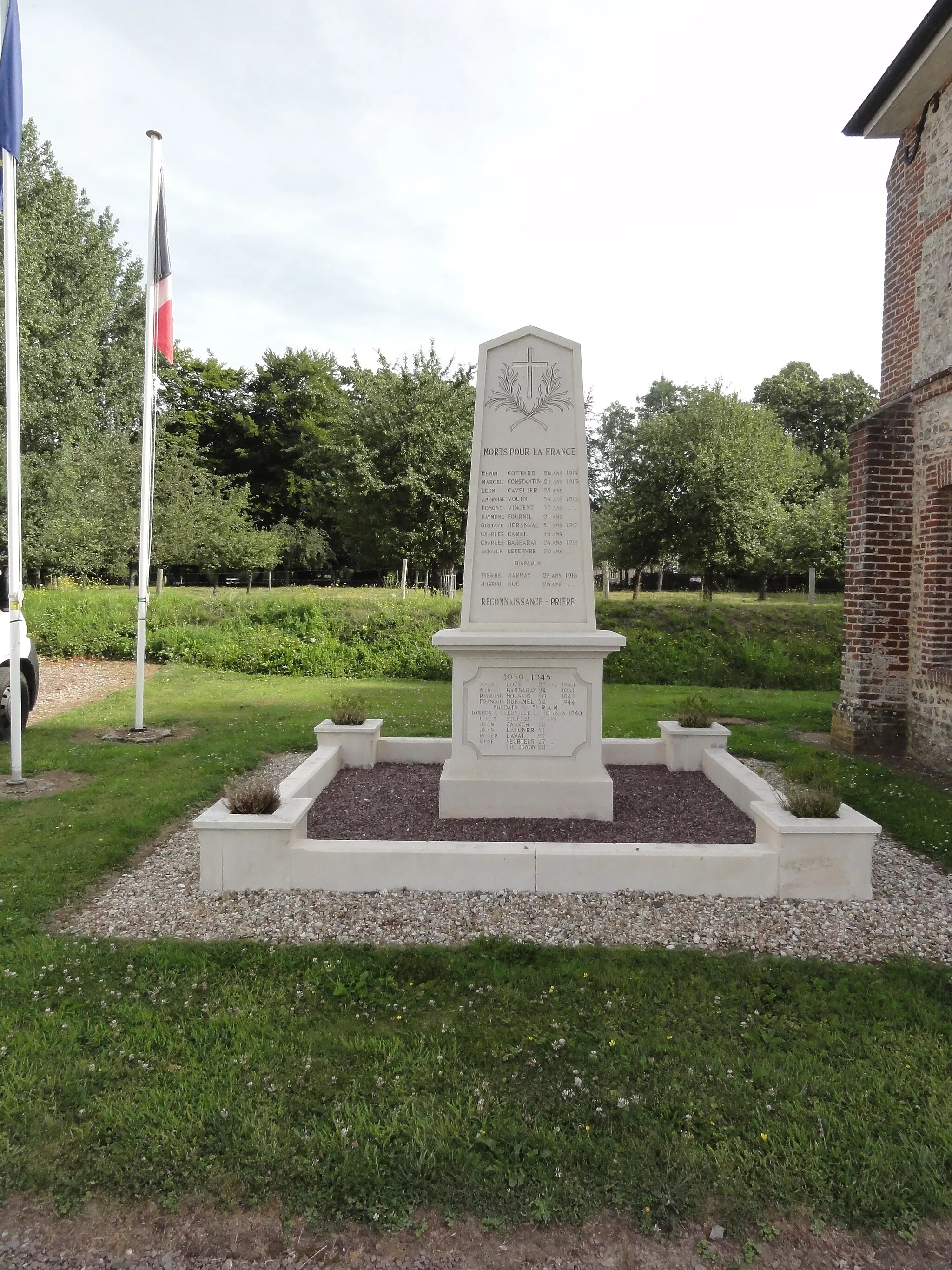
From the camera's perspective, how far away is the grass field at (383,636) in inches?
589

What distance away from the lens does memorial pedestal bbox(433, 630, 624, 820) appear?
5.61 meters

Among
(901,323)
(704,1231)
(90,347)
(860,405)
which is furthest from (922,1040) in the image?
(860,405)

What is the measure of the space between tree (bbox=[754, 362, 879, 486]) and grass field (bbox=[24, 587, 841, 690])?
31.6 m

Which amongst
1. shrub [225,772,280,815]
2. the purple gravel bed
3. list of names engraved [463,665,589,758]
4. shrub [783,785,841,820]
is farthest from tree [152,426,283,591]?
shrub [783,785,841,820]

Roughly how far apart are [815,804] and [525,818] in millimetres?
2105

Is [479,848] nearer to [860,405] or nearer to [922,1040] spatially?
[922,1040]

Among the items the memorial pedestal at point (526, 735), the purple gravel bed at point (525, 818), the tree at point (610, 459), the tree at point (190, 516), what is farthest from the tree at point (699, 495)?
the memorial pedestal at point (526, 735)

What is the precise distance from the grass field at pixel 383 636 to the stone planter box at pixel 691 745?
291 inches

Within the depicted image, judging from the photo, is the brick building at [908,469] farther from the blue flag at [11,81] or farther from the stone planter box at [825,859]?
the blue flag at [11,81]

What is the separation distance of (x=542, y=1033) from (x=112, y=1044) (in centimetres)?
179

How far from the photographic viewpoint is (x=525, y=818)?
5.70 metres

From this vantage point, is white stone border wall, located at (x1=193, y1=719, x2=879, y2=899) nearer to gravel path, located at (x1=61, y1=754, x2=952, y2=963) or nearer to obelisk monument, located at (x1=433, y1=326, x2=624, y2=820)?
gravel path, located at (x1=61, y1=754, x2=952, y2=963)

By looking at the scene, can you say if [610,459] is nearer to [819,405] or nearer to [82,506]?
[82,506]

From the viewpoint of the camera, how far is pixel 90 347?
23.9 meters
